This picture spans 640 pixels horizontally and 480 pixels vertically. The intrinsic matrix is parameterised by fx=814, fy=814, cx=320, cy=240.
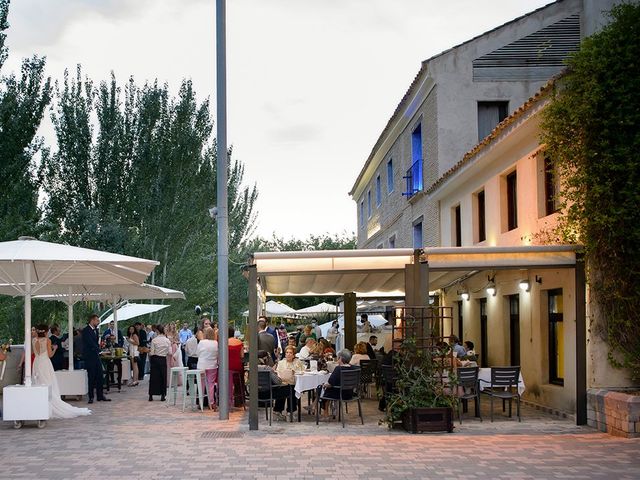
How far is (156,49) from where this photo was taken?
16266 millimetres

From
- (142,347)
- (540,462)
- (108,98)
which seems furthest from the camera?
(108,98)

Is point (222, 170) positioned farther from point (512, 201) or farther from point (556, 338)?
point (556, 338)

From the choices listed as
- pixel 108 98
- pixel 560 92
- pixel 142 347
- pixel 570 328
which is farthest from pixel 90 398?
pixel 108 98

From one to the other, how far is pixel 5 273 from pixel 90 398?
163 inches

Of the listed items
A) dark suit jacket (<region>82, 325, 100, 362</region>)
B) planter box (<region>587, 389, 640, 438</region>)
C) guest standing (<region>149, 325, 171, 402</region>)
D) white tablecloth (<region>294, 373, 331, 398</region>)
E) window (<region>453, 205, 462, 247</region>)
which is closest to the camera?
planter box (<region>587, 389, 640, 438</region>)

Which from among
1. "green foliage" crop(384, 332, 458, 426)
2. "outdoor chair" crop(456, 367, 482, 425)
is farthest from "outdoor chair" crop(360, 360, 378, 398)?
"green foliage" crop(384, 332, 458, 426)

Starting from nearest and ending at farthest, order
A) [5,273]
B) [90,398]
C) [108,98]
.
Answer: [5,273] < [90,398] < [108,98]

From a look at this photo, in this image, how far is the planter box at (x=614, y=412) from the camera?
1146 cm

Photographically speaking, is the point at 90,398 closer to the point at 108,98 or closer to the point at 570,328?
the point at 570,328

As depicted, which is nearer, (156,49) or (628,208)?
(628,208)

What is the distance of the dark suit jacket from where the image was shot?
17.1 m

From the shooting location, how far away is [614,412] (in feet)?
39.0

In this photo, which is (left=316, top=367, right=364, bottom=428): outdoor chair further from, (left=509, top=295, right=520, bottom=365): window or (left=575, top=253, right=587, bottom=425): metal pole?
(left=509, top=295, right=520, bottom=365): window

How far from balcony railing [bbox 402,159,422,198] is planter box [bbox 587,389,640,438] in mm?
12888
